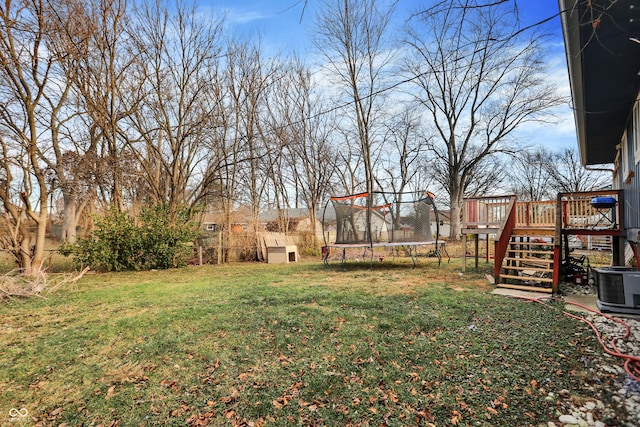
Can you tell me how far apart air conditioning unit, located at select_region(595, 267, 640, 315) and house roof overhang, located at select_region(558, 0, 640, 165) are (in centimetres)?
221

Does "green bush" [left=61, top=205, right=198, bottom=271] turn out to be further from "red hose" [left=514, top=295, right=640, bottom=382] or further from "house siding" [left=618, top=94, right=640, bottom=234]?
"house siding" [left=618, top=94, right=640, bottom=234]

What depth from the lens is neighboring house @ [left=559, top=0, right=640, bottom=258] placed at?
10.7ft

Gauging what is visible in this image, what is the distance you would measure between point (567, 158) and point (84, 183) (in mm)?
37417

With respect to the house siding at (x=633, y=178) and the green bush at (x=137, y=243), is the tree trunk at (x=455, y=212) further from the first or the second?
the green bush at (x=137, y=243)

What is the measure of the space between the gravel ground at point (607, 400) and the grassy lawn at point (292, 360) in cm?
6

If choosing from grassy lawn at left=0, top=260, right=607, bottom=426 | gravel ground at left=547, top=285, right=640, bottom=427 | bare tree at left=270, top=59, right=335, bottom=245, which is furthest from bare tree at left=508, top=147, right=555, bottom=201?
gravel ground at left=547, top=285, right=640, bottom=427

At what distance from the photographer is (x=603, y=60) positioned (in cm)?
420

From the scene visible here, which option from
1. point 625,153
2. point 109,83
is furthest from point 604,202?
point 109,83

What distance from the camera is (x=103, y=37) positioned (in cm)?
886

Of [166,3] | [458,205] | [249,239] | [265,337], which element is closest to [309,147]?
[249,239]

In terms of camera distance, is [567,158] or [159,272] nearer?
[159,272]

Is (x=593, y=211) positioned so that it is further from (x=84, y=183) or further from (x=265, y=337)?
(x=84, y=183)

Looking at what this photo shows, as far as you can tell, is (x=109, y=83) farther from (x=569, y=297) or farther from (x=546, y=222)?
(x=546, y=222)

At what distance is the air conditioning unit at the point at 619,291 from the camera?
3.67m
